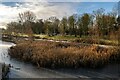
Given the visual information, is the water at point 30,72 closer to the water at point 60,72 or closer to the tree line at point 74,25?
the water at point 60,72

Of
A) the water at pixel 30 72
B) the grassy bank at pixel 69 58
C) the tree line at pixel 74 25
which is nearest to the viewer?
the water at pixel 30 72

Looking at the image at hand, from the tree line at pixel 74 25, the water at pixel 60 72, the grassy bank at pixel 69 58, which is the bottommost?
the water at pixel 60 72

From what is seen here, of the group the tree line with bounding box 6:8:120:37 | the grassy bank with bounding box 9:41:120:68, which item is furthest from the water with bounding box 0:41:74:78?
the tree line with bounding box 6:8:120:37

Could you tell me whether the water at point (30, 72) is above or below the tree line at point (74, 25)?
below

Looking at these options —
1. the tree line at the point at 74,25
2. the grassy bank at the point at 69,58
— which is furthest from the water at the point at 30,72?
the tree line at the point at 74,25

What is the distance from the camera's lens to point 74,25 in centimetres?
1141

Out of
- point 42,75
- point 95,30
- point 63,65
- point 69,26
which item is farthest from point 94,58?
point 69,26

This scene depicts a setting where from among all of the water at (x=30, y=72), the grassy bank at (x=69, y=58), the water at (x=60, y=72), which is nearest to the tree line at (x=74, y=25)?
the grassy bank at (x=69, y=58)

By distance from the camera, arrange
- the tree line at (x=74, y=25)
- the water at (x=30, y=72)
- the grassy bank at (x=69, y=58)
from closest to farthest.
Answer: the water at (x=30, y=72), the grassy bank at (x=69, y=58), the tree line at (x=74, y=25)

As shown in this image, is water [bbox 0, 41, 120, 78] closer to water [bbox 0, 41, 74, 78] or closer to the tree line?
water [bbox 0, 41, 74, 78]

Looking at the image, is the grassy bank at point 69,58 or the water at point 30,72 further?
the grassy bank at point 69,58

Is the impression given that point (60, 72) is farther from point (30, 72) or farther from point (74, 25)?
point (74, 25)

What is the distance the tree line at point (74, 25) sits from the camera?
8.62m

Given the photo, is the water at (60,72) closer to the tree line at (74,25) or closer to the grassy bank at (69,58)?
the grassy bank at (69,58)
